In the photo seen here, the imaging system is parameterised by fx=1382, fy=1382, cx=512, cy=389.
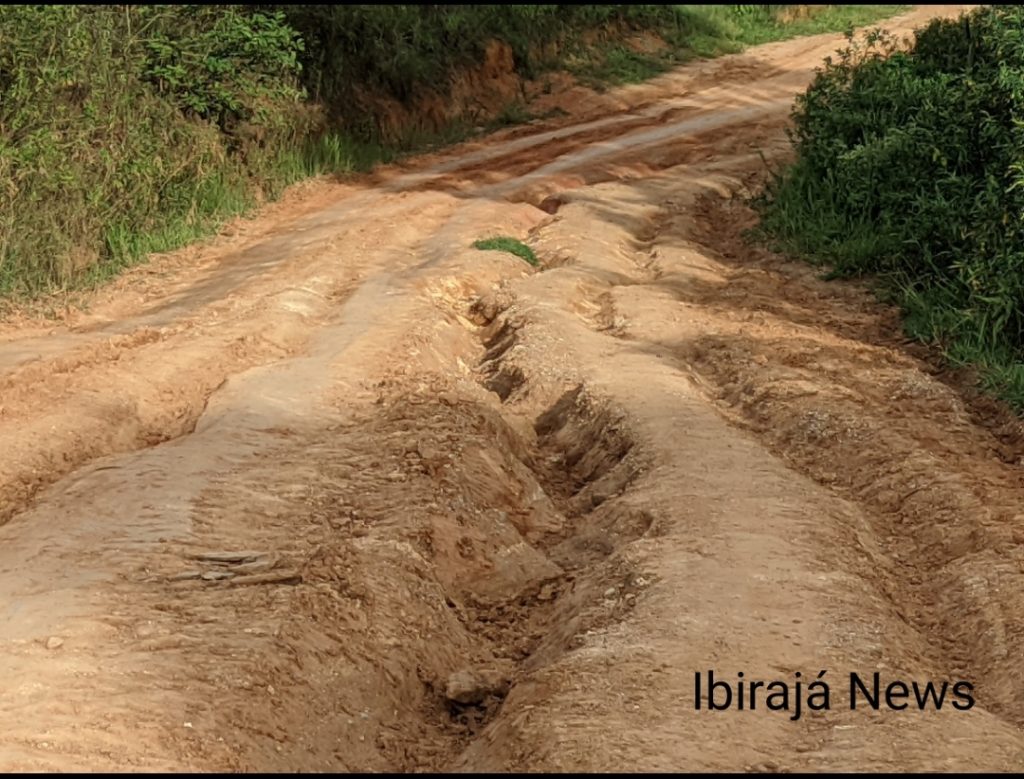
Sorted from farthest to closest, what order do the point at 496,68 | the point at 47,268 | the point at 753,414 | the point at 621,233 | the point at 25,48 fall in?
the point at 496,68 < the point at 621,233 < the point at 25,48 < the point at 47,268 < the point at 753,414

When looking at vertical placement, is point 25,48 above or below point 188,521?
above

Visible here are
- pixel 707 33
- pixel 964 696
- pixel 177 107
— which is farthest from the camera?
pixel 707 33

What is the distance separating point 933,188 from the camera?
10.2 meters

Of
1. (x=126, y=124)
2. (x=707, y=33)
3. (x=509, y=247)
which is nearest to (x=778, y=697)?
(x=509, y=247)

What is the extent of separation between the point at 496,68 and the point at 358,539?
15.1 meters

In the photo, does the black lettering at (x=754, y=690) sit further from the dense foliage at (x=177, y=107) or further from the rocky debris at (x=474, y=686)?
the dense foliage at (x=177, y=107)

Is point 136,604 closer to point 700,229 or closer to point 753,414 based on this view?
point 753,414

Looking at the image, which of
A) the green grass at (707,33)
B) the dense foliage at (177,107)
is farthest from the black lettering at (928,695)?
the green grass at (707,33)

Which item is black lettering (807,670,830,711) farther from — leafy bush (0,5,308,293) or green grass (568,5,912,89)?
green grass (568,5,912,89)

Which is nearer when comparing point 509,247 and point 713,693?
point 713,693

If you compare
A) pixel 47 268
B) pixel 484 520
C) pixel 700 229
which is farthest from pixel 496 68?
pixel 484 520

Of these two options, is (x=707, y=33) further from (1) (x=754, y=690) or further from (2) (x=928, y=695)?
(1) (x=754, y=690)

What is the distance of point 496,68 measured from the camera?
64.8 feet

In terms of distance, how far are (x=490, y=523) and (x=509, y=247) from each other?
5.27 m
